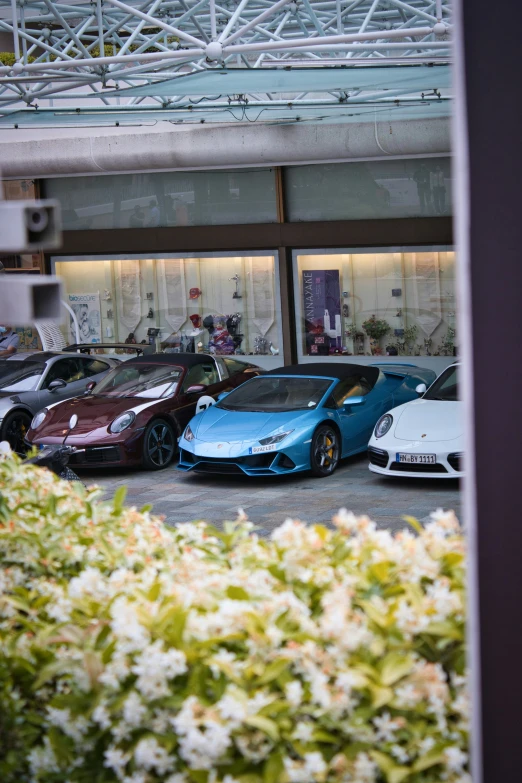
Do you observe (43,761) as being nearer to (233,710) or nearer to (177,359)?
(233,710)

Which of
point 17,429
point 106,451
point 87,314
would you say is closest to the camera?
point 106,451

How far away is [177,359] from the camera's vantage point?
1353 centimetres

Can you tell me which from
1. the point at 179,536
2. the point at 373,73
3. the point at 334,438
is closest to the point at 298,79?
the point at 373,73

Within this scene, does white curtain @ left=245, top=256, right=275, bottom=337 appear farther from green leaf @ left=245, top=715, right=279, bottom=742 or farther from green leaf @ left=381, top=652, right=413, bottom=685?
green leaf @ left=245, top=715, right=279, bottom=742

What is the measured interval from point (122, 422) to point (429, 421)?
374cm

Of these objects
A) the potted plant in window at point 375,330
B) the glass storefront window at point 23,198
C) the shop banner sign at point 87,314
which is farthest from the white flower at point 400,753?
the glass storefront window at point 23,198

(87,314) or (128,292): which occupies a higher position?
(128,292)

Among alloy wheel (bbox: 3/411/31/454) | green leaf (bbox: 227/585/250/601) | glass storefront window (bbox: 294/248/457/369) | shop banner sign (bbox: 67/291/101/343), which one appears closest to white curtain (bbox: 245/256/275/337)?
glass storefront window (bbox: 294/248/457/369)

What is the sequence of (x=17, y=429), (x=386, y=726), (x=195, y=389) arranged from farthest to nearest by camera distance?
(x=17, y=429), (x=195, y=389), (x=386, y=726)

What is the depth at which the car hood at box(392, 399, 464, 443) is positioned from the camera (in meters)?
10.3

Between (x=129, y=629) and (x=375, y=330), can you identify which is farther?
(x=375, y=330)

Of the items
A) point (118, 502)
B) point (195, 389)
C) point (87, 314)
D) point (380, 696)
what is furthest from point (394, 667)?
point (87, 314)

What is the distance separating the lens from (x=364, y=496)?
10.2 metres

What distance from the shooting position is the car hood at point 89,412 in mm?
12094
